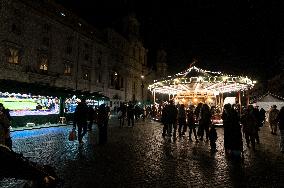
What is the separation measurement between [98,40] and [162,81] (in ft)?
72.2

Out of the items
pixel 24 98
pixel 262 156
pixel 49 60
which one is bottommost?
pixel 262 156

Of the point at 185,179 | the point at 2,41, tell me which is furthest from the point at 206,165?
the point at 2,41

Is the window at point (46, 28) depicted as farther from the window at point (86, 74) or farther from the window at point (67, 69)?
the window at point (86, 74)

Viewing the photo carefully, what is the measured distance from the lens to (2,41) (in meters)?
26.0

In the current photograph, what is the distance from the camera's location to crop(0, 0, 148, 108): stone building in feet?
89.6

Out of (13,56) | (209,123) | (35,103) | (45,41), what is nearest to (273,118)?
(209,123)

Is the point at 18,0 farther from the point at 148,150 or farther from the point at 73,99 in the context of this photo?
the point at 148,150

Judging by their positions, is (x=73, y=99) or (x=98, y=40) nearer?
(x=73, y=99)

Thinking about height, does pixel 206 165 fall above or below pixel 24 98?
below

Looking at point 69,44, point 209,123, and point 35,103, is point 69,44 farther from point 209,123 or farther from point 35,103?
point 209,123

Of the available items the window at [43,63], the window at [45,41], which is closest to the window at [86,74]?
the window at [43,63]

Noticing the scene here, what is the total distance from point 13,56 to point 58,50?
724cm

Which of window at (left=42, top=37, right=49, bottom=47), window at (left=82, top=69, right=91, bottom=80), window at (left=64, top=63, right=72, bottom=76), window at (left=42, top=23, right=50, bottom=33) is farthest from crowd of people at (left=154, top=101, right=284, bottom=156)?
window at (left=82, top=69, right=91, bottom=80)

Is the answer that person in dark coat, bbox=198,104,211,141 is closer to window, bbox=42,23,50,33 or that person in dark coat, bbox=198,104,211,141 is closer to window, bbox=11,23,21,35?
window, bbox=11,23,21,35
